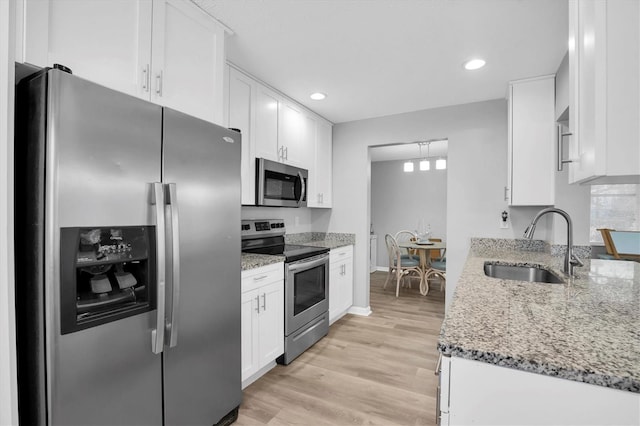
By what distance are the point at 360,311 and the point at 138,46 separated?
11.2ft

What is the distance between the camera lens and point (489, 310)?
40.7 inches

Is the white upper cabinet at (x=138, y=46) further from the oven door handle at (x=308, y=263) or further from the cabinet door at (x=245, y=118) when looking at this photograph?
the oven door handle at (x=308, y=263)

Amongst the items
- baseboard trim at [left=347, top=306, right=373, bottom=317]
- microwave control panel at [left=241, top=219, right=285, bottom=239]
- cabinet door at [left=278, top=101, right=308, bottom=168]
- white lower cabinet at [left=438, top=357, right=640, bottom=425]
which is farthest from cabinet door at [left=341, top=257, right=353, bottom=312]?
white lower cabinet at [left=438, top=357, right=640, bottom=425]

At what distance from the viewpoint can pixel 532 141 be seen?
2654mm

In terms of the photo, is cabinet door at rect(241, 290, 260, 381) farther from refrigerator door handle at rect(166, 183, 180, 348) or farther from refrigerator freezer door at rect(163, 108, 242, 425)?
refrigerator door handle at rect(166, 183, 180, 348)

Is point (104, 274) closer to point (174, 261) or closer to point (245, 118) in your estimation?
point (174, 261)

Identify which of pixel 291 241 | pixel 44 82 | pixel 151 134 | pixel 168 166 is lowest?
pixel 291 241

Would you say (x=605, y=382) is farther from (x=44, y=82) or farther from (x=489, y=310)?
(x=44, y=82)

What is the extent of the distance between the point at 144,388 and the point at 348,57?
2.34 m

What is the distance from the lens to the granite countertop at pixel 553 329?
655 mm

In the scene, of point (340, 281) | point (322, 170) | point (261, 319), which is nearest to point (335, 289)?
point (340, 281)

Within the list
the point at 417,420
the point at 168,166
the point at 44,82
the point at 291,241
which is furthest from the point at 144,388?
the point at 291,241

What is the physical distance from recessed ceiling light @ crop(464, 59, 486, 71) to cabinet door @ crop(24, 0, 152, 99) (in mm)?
2156

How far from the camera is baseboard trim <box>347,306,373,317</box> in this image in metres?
3.83
